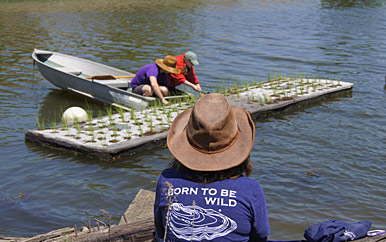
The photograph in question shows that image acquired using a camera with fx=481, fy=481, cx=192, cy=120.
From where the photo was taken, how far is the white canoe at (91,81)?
401 inches

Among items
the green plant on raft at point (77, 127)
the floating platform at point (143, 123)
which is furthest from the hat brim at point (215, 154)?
the green plant on raft at point (77, 127)

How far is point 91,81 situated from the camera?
35.5ft

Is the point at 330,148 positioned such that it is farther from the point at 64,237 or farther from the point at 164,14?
the point at 164,14

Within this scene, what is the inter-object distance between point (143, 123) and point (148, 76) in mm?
1568

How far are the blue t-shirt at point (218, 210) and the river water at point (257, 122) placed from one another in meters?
2.93

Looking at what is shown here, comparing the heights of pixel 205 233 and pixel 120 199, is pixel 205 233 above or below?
above

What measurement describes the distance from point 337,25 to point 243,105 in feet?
52.2

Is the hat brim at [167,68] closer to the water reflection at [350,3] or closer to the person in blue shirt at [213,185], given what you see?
the person in blue shirt at [213,185]

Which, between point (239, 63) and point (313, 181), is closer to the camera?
point (313, 181)

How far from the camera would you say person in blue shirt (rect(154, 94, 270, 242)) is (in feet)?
9.14

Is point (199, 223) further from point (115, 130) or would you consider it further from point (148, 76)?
point (148, 76)

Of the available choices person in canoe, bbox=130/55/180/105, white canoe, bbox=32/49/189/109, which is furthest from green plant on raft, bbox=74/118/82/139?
person in canoe, bbox=130/55/180/105

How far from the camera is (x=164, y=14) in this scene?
2862cm

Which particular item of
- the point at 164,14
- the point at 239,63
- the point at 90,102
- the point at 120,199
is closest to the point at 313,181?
the point at 120,199
